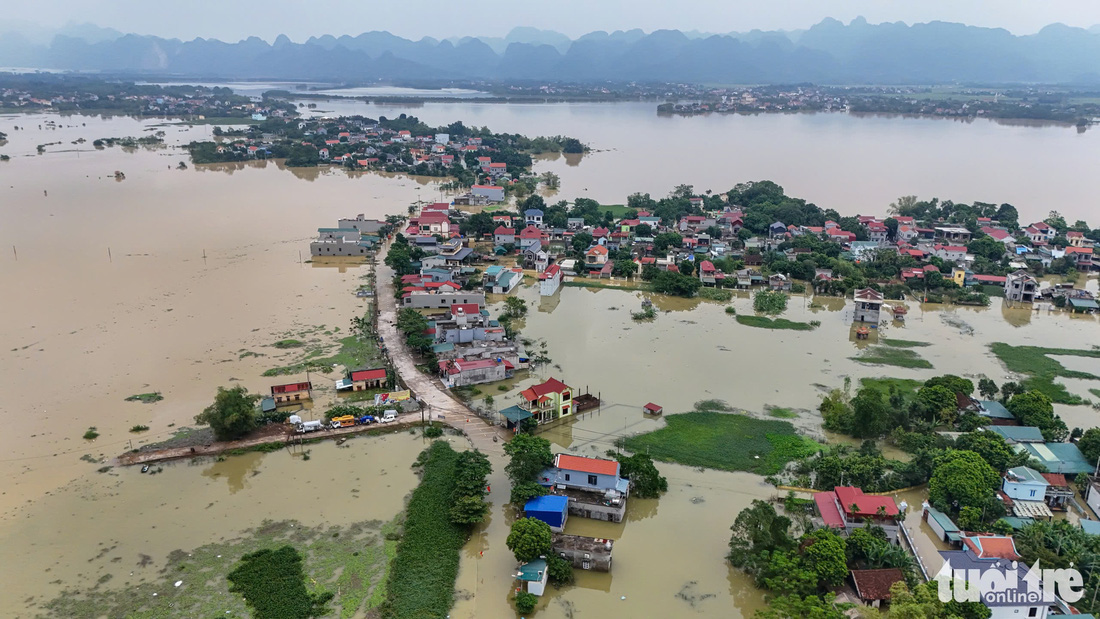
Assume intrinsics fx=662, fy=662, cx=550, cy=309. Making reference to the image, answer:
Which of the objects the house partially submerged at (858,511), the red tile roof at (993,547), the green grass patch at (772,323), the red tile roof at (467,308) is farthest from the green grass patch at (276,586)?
the green grass patch at (772,323)

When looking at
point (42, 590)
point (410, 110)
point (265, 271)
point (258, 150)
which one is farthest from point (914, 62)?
point (42, 590)

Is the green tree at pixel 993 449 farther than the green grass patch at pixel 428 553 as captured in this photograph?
Yes

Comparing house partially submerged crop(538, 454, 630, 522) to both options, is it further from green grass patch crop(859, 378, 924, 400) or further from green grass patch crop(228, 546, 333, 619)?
green grass patch crop(859, 378, 924, 400)

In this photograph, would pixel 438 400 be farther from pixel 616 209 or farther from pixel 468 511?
pixel 616 209

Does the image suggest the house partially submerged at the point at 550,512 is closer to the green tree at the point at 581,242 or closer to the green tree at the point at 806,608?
the green tree at the point at 806,608

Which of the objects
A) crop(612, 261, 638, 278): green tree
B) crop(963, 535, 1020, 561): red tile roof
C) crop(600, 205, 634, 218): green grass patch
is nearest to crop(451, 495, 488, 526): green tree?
crop(963, 535, 1020, 561): red tile roof

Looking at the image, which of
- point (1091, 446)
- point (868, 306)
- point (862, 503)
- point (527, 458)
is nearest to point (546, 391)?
point (527, 458)
